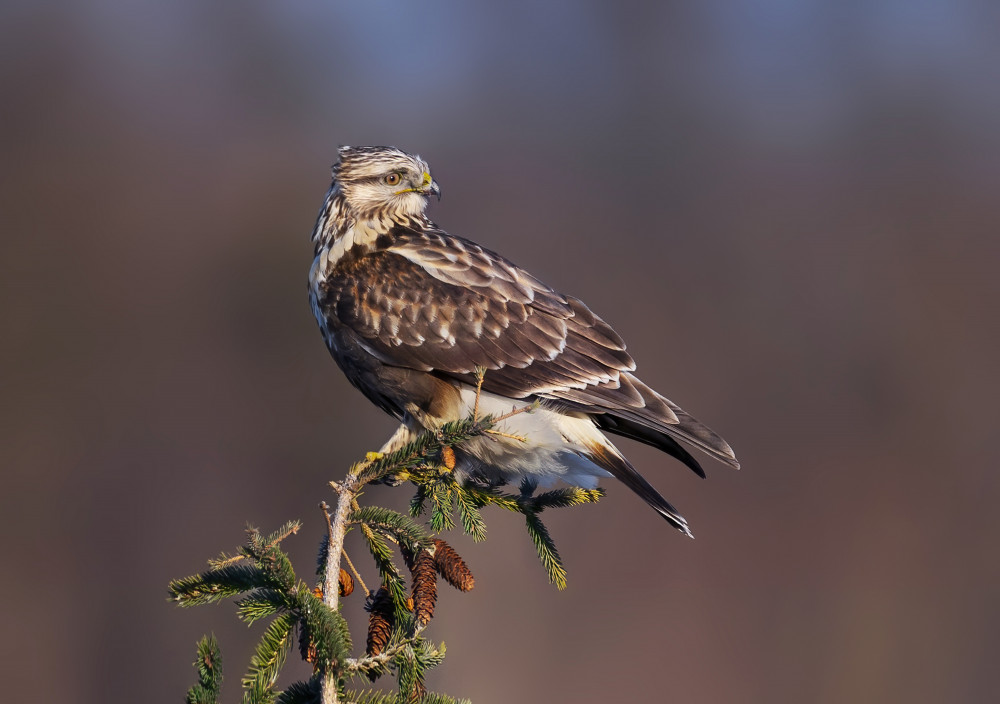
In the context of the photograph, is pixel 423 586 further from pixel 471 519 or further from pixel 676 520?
pixel 676 520

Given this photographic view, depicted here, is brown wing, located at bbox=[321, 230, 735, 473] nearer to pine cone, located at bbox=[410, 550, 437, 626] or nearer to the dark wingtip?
the dark wingtip

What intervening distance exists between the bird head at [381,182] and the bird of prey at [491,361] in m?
0.31

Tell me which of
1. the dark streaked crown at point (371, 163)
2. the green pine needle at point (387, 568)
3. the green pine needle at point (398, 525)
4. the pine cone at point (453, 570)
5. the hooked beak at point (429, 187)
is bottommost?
the green pine needle at point (387, 568)

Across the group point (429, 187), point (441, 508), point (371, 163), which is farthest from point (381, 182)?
point (441, 508)

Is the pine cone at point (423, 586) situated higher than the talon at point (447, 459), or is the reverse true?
the pine cone at point (423, 586)

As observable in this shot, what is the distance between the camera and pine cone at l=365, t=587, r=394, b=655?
2746 millimetres

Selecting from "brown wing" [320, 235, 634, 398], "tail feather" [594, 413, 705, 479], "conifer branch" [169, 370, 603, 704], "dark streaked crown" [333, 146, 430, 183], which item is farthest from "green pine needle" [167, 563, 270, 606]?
"dark streaked crown" [333, 146, 430, 183]

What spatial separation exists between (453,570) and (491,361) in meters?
1.37

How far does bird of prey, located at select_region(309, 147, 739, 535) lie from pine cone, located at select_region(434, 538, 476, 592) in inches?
40.9

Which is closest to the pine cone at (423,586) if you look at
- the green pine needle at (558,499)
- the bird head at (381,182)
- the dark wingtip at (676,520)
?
the green pine needle at (558,499)

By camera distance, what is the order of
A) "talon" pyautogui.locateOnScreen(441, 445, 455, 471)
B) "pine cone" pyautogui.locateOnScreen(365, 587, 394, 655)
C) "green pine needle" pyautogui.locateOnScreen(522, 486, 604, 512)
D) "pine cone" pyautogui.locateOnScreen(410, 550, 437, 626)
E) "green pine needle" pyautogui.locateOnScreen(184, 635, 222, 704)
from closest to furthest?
"green pine needle" pyautogui.locateOnScreen(184, 635, 222, 704) → "pine cone" pyautogui.locateOnScreen(410, 550, 437, 626) → "pine cone" pyautogui.locateOnScreen(365, 587, 394, 655) → "green pine needle" pyautogui.locateOnScreen(522, 486, 604, 512) → "talon" pyautogui.locateOnScreen(441, 445, 455, 471)

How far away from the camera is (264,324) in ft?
48.0

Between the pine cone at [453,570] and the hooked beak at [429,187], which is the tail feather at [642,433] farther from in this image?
the hooked beak at [429,187]

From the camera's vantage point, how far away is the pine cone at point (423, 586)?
2600mm
